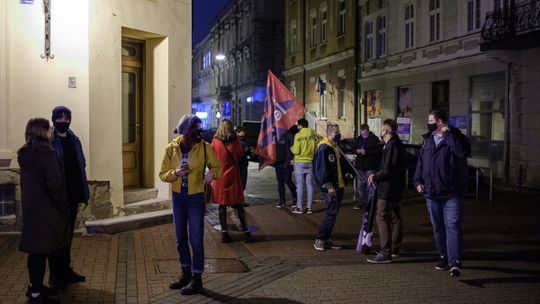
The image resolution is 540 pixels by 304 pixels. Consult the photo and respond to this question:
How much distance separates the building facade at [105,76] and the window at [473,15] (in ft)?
36.8

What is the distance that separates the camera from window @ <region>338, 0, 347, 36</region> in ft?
95.3

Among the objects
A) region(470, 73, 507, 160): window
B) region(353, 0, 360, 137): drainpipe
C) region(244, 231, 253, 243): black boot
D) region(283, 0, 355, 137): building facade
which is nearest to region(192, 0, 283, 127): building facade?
region(283, 0, 355, 137): building facade

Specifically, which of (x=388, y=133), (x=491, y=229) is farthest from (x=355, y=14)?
(x=388, y=133)

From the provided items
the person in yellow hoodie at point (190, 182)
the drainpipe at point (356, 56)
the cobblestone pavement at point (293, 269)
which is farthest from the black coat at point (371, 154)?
the drainpipe at point (356, 56)

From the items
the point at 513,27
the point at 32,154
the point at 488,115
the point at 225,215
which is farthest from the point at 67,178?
the point at 488,115

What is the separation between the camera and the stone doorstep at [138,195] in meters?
10.3

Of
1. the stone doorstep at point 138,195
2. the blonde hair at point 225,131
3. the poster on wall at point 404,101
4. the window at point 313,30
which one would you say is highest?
the window at point 313,30

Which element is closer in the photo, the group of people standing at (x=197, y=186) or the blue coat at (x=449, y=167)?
the group of people standing at (x=197, y=186)

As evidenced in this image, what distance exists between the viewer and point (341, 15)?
29.4 meters

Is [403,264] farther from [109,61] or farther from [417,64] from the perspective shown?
[417,64]

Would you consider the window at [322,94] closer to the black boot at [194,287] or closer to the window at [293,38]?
the window at [293,38]

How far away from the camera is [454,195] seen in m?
6.95

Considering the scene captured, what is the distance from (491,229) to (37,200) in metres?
7.93

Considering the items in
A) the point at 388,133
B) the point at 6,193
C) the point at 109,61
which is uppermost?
the point at 109,61
